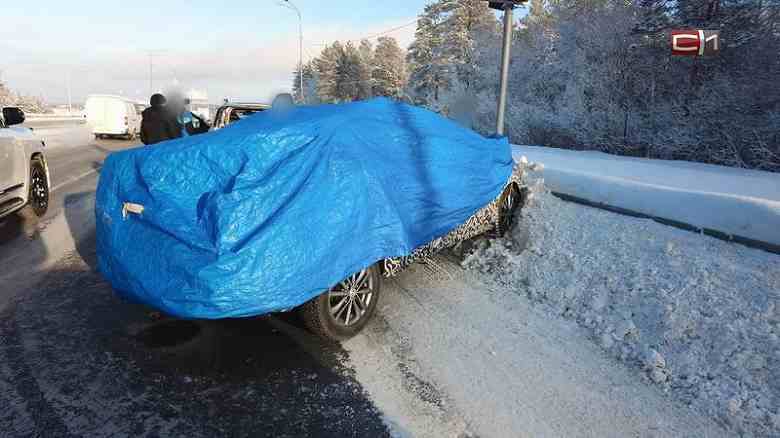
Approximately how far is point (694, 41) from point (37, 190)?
14.7m

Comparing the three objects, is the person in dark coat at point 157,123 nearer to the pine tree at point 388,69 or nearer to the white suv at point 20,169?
the white suv at point 20,169

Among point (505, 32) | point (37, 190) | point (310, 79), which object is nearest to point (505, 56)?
point (505, 32)

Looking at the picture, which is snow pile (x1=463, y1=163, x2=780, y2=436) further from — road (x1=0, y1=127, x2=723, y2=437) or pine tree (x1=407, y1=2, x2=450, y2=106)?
pine tree (x1=407, y1=2, x2=450, y2=106)

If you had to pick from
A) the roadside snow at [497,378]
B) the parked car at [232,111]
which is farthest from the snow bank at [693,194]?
the parked car at [232,111]

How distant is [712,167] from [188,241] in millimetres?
12204

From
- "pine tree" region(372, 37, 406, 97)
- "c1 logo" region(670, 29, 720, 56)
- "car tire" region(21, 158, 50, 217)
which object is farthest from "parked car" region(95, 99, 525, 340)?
"pine tree" region(372, 37, 406, 97)

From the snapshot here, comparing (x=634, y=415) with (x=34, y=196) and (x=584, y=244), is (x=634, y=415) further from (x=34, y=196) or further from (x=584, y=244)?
(x=34, y=196)

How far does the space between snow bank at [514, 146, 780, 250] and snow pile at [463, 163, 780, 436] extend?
32cm

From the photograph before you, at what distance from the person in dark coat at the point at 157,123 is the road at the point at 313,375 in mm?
3440

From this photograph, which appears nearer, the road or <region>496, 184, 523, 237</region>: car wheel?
the road

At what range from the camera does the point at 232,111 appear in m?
8.45

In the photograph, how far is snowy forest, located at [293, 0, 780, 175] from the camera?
1470 cm

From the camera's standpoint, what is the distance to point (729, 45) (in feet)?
52.9

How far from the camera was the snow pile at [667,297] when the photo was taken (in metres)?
3.03
